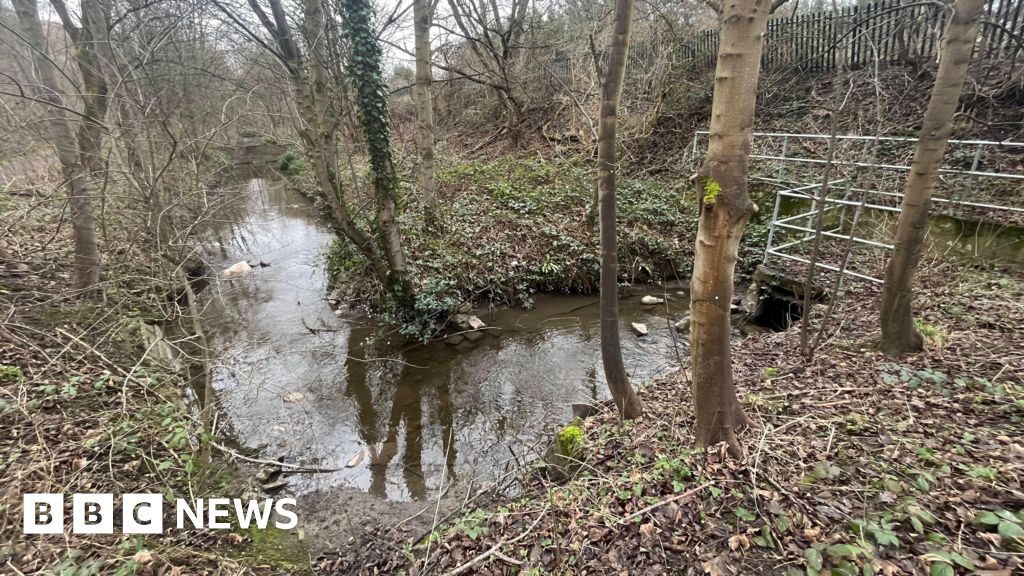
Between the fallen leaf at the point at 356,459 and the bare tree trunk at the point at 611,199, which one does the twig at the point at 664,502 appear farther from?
the fallen leaf at the point at 356,459

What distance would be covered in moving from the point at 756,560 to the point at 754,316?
5716 millimetres

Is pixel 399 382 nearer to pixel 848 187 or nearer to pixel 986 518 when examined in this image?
pixel 986 518

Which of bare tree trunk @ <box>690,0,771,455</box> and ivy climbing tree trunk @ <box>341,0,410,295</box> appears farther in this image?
ivy climbing tree trunk @ <box>341,0,410,295</box>

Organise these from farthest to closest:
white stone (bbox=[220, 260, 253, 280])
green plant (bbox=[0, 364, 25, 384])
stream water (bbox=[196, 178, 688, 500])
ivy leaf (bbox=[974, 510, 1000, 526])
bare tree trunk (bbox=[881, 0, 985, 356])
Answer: white stone (bbox=[220, 260, 253, 280])
stream water (bbox=[196, 178, 688, 500])
green plant (bbox=[0, 364, 25, 384])
bare tree trunk (bbox=[881, 0, 985, 356])
ivy leaf (bbox=[974, 510, 1000, 526])

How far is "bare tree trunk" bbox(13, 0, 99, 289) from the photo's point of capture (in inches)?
209

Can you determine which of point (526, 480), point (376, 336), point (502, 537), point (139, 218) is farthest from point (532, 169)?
point (502, 537)

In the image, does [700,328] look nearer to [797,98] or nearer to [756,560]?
[756,560]

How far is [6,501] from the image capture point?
295 cm

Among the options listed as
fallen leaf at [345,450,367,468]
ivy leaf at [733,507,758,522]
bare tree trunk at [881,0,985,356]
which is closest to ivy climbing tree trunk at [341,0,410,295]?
fallen leaf at [345,450,367,468]

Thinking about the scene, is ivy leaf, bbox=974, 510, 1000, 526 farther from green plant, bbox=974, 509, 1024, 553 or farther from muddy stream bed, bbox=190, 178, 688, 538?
muddy stream bed, bbox=190, 178, 688, 538

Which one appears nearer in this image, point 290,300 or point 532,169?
point 290,300

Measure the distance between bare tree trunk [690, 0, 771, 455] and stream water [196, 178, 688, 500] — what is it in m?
1.17

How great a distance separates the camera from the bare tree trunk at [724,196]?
2.42 metres

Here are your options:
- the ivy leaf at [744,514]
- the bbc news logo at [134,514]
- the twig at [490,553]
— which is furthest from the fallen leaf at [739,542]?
the bbc news logo at [134,514]
